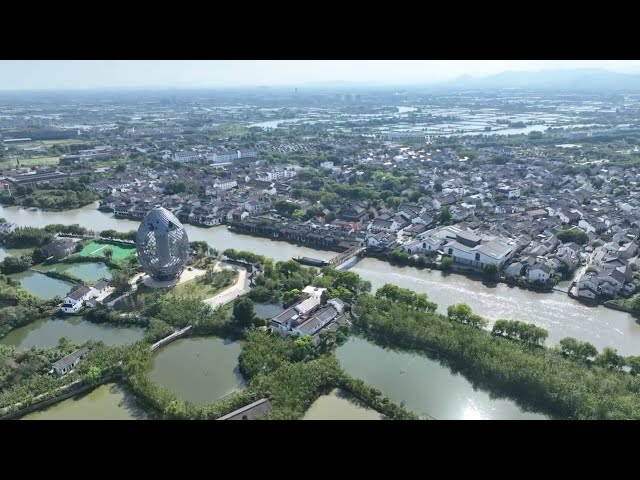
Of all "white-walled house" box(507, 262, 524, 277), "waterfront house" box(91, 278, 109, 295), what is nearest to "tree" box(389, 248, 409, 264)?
"white-walled house" box(507, 262, 524, 277)

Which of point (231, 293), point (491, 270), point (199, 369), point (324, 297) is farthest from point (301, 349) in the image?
point (491, 270)

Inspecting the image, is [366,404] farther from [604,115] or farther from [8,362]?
[604,115]

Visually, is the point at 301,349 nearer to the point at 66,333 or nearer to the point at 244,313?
the point at 244,313

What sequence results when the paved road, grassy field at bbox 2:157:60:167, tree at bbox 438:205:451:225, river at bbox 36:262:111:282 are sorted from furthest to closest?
grassy field at bbox 2:157:60:167 < tree at bbox 438:205:451:225 < river at bbox 36:262:111:282 < the paved road

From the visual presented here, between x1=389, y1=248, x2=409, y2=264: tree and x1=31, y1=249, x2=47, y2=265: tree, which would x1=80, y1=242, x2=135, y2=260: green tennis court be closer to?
x1=31, y1=249, x2=47, y2=265: tree
